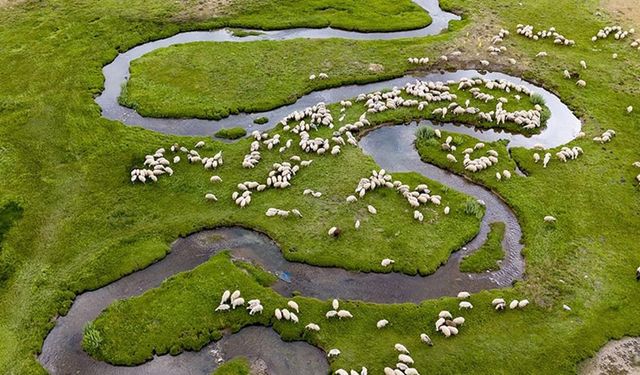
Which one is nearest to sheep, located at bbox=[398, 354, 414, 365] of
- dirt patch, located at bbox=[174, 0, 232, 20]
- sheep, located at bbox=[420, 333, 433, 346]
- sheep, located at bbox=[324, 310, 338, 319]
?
sheep, located at bbox=[420, 333, 433, 346]

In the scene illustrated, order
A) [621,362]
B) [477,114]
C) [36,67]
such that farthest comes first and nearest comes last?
[36,67] → [477,114] → [621,362]

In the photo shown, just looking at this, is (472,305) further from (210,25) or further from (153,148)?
(210,25)

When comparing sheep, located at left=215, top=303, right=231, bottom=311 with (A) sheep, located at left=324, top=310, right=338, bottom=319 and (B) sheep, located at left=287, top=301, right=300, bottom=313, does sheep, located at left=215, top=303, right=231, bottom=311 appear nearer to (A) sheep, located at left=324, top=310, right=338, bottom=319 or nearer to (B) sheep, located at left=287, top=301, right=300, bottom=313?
(B) sheep, located at left=287, top=301, right=300, bottom=313

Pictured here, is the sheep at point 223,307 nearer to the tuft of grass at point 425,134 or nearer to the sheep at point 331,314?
the sheep at point 331,314

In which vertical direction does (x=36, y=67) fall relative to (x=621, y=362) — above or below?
above

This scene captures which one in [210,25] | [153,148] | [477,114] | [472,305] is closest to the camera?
[472,305]

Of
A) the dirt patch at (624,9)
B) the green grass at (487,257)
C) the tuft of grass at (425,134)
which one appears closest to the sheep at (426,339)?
the green grass at (487,257)

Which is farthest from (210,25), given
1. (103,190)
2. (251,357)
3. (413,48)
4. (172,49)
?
(251,357)
